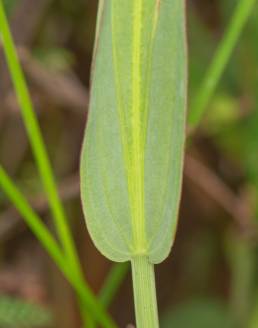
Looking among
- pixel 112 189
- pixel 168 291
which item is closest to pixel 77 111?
pixel 168 291

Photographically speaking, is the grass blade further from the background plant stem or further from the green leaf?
the background plant stem

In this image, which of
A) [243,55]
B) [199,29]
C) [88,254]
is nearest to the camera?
[243,55]

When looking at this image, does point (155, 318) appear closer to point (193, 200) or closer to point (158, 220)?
point (158, 220)

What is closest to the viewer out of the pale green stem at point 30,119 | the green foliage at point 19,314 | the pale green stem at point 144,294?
the pale green stem at point 144,294

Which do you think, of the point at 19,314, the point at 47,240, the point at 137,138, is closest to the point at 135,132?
the point at 137,138

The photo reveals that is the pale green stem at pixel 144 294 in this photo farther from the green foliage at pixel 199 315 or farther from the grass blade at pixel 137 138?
the green foliage at pixel 199 315

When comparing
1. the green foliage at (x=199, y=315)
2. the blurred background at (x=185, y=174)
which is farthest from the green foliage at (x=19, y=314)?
the green foliage at (x=199, y=315)

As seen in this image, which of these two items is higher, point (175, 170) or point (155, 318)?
point (175, 170)
